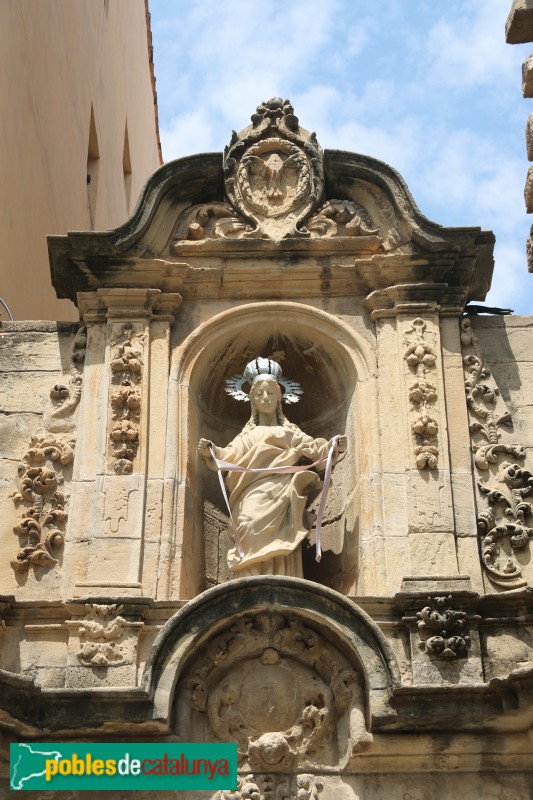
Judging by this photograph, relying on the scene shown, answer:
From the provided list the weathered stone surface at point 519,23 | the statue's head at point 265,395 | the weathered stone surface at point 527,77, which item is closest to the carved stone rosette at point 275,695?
the statue's head at point 265,395

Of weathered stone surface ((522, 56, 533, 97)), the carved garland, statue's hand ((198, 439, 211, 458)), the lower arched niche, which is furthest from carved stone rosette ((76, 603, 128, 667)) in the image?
weathered stone surface ((522, 56, 533, 97))

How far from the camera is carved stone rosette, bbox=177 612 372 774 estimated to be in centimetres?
938

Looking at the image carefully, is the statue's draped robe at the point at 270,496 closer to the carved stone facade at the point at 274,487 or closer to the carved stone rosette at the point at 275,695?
the carved stone facade at the point at 274,487

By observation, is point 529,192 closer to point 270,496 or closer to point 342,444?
point 342,444

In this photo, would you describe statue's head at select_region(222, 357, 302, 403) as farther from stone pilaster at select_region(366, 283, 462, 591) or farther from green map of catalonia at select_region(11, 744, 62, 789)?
green map of catalonia at select_region(11, 744, 62, 789)

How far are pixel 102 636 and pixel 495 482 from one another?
2922mm

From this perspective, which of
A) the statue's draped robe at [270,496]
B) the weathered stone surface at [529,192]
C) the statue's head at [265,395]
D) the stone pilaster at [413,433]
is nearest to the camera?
the weathered stone surface at [529,192]

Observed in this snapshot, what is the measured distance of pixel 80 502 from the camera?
415 inches

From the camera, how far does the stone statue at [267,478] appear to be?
10.4m

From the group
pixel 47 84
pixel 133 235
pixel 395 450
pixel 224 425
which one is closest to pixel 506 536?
pixel 395 450

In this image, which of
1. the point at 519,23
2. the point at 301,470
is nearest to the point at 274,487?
the point at 301,470

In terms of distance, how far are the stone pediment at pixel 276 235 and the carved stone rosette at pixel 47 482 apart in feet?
3.18

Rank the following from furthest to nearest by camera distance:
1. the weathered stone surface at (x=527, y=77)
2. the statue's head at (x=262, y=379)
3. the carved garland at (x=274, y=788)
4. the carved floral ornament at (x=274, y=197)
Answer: the carved floral ornament at (x=274, y=197) → the statue's head at (x=262, y=379) → the carved garland at (x=274, y=788) → the weathered stone surface at (x=527, y=77)

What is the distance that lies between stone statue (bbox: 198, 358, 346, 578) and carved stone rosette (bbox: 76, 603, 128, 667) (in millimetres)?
993
